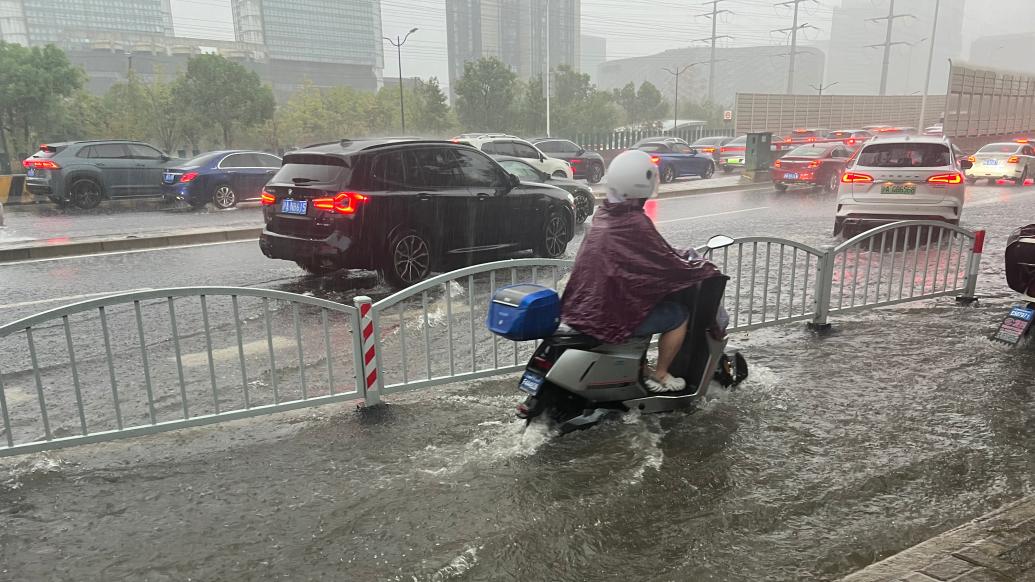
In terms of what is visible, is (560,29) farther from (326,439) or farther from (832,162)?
(326,439)

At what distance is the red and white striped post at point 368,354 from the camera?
450cm

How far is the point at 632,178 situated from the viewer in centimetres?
393

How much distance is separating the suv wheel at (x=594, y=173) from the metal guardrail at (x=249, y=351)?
56.4ft

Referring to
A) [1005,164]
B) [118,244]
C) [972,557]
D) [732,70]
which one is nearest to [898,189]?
[972,557]

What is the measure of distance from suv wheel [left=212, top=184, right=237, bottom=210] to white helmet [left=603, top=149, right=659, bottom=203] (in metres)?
Result: 14.6

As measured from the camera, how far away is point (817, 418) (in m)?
→ 4.55

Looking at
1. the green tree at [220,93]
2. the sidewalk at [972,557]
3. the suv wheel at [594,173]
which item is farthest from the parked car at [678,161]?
the green tree at [220,93]

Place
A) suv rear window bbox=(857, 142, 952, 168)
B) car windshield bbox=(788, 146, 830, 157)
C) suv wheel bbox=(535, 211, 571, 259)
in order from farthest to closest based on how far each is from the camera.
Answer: car windshield bbox=(788, 146, 830, 157)
suv rear window bbox=(857, 142, 952, 168)
suv wheel bbox=(535, 211, 571, 259)

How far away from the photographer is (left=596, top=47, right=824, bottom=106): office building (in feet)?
481

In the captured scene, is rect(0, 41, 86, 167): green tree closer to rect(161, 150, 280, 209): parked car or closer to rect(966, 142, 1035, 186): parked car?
rect(161, 150, 280, 209): parked car

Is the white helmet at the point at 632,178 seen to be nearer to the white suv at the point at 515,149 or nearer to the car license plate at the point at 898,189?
the car license plate at the point at 898,189

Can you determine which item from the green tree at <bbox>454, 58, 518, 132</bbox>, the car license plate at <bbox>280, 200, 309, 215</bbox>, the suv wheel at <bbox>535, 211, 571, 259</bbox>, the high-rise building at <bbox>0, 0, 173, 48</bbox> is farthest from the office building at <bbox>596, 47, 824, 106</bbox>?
the car license plate at <bbox>280, 200, 309, 215</bbox>

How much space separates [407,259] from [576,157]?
17.0 m

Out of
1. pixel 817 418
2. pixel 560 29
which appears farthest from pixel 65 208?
pixel 560 29
